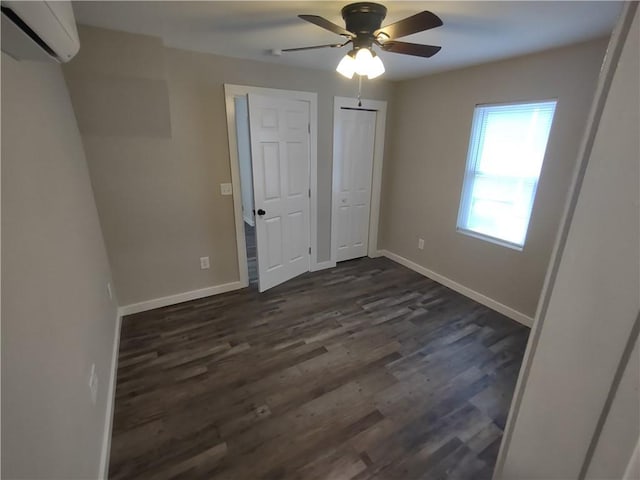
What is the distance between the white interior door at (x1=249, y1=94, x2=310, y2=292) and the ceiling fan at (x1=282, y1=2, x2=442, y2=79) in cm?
127

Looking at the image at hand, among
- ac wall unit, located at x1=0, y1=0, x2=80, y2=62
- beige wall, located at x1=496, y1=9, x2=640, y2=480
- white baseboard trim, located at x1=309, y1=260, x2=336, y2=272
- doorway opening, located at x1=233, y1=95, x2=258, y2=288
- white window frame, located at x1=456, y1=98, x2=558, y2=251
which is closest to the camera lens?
beige wall, located at x1=496, y1=9, x2=640, y2=480

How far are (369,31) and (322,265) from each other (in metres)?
2.71

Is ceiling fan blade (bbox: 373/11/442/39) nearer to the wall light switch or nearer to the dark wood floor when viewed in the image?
the wall light switch

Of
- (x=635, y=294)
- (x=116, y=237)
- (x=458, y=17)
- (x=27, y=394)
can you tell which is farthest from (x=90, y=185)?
(x=635, y=294)

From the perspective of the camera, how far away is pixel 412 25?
1.57 metres

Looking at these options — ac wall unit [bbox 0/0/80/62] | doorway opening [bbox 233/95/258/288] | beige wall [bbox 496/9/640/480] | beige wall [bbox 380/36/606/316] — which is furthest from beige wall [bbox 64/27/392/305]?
beige wall [bbox 496/9/640/480]

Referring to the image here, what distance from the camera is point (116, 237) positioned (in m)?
2.64

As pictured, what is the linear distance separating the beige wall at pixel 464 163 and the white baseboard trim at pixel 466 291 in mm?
56

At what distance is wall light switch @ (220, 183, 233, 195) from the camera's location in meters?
2.99

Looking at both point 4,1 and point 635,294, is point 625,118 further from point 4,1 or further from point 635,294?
point 4,1

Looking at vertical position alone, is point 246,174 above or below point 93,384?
above

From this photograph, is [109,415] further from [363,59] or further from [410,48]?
→ [410,48]

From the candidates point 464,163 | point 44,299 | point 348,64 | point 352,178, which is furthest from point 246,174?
point 44,299

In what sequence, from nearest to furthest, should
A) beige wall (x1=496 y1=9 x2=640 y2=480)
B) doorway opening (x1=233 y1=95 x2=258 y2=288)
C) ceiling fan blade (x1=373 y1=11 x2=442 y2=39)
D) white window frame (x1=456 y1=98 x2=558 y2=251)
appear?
1. beige wall (x1=496 y1=9 x2=640 y2=480)
2. ceiling fan blade (x1=373 y1=11 x2=442 y2=39)
3. white window frame (x1=456 y1=98 x2=558 y2=251)
4. doorway opening (x1=233 y1=95 x2=258 y2=288)
